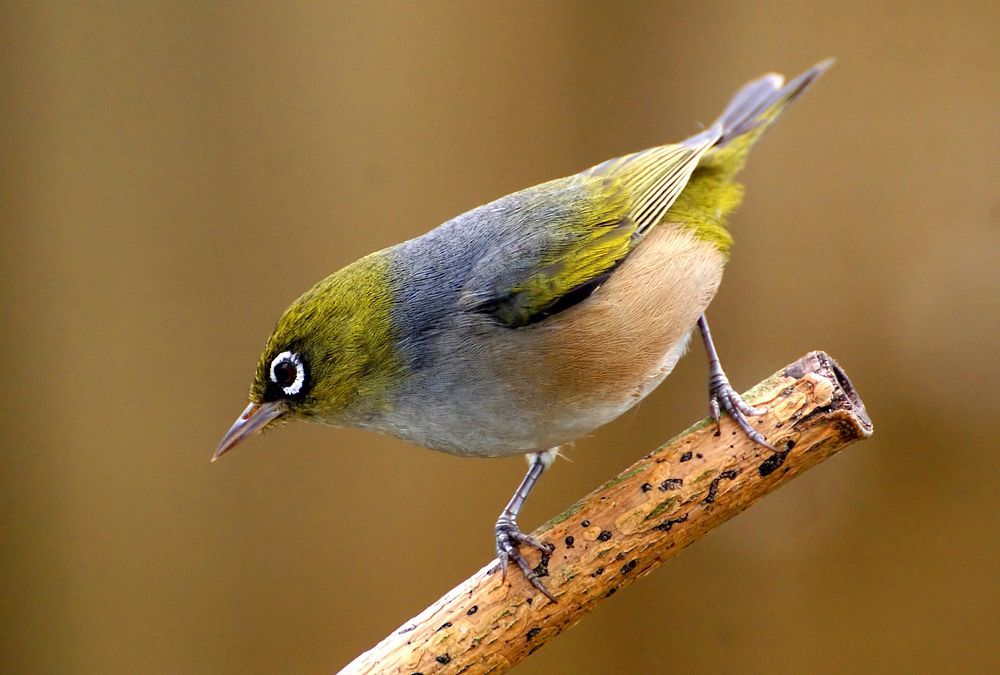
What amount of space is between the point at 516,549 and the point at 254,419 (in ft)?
2.40

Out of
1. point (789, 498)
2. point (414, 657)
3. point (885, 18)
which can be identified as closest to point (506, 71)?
point (885, 18)

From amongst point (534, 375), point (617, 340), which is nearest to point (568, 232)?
point (617, 340)

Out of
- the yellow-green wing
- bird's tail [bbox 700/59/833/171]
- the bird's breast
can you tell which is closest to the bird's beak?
the bird's breast

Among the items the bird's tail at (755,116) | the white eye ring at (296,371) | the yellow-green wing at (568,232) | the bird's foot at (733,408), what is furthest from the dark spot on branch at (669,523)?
the bird's tail at (755,116)

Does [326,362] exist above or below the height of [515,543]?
above

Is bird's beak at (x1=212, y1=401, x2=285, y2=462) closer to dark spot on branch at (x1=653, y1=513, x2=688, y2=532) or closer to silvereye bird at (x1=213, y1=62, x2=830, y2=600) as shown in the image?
silvereye bird at (x1=213, y1=62, x2=830, y2=600)

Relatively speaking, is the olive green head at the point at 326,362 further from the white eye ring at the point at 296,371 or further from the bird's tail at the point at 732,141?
the bird's tail at the point at 732,141

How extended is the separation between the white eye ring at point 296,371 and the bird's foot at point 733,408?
1.02 meters

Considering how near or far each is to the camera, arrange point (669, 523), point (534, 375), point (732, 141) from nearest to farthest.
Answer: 1. point (669, 523)
2. point (534, 375)
3. point (732, 141)

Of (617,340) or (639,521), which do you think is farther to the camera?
(617,340)

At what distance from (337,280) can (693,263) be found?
966 millimetres

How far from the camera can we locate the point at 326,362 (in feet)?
7.23

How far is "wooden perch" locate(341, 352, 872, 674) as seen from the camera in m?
1.99

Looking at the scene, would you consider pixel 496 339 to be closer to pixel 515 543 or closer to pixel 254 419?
pixel 515 543
